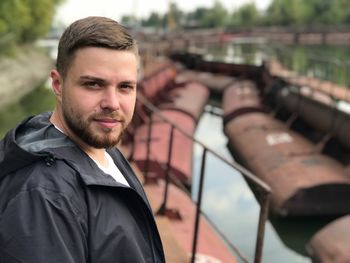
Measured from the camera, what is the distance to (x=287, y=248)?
838 centimetres

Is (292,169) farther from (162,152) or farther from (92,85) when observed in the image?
(92,85)

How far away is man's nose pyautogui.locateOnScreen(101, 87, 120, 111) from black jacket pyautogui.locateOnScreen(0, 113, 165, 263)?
20 centimetres

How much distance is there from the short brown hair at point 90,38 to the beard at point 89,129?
6.5 inches

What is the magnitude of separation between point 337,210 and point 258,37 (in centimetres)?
7588

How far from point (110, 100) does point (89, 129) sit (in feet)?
0.45

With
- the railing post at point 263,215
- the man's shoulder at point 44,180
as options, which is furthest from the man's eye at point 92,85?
the railing post at point 263,215

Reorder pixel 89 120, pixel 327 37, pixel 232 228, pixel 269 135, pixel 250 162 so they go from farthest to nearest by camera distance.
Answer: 1. pixel 327 37
2. pixel 269 135
3. pixel 250 162
4. pixel 232 228
5. pixel 89 120

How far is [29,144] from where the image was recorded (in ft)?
5.07

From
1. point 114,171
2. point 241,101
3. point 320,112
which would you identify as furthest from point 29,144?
point 241,101

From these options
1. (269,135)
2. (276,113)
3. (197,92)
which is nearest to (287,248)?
(269,135)

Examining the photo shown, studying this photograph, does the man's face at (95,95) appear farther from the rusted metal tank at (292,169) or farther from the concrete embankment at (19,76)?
the concrete embankment at (19,76)

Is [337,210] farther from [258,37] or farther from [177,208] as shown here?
[258,37]

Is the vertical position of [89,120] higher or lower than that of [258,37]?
higher

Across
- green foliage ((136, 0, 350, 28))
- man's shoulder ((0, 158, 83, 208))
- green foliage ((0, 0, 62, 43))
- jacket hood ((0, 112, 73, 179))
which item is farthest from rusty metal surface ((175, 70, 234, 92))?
green foliage ((136, 0, 350, 28))
